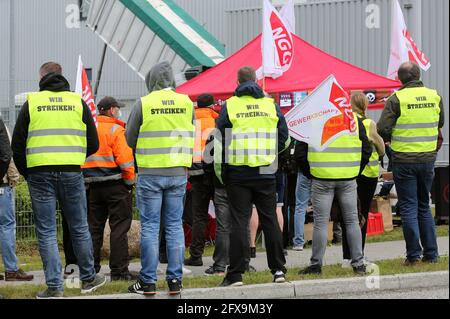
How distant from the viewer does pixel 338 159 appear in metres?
9.26

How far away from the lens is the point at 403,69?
9828 mm

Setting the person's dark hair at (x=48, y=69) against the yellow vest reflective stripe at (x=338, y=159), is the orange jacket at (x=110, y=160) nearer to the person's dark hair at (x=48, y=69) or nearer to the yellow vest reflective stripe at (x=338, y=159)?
the person's dark hair at (x=48, y=69)

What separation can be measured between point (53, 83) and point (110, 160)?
1.33 metres

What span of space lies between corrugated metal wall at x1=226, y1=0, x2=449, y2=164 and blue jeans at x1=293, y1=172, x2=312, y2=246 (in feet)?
31.1

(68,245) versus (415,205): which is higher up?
(415,205)

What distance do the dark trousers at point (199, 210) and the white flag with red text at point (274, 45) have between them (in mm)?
2710

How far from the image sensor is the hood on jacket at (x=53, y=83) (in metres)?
8.28

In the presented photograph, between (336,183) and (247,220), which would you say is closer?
(247,220)

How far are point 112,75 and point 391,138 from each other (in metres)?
18.3

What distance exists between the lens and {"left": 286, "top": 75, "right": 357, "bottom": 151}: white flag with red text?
30.5 ft

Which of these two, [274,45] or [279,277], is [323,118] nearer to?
[279,277]

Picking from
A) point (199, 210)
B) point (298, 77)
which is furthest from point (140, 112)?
point (298, 77)

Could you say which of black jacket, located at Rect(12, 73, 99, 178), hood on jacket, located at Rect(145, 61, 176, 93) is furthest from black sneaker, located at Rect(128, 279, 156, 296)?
hood on jacket, located at Rect(145, 61, 176, 93)
